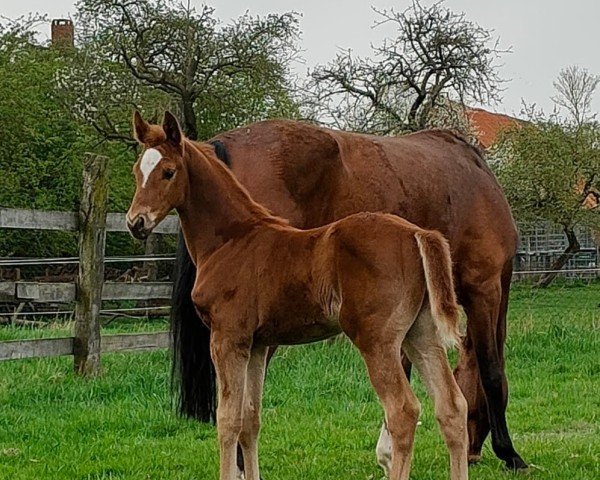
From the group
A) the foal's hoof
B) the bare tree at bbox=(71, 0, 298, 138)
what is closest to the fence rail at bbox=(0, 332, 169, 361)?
the foal's hoof

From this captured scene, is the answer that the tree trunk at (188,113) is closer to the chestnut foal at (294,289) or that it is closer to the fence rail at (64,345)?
the fence rail at (64,345)

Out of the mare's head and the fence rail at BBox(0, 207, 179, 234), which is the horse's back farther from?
the fence rail at BBox(0, 207, 179, 234)

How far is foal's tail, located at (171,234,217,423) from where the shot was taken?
14.5ft

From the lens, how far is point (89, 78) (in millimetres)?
17500

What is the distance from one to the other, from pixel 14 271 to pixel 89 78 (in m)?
4.50

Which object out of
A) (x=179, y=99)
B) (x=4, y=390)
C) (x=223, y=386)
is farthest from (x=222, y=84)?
(x=223, y=386)

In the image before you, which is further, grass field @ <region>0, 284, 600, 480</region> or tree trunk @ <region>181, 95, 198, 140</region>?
tree trunk @ <region>181, 95, 198, 140</region>

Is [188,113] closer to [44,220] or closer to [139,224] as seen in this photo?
[44,220]

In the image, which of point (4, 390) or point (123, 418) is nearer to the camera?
point (123, 418)

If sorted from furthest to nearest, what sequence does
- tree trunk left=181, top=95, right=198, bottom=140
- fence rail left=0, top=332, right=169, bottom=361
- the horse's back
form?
tree trunk left=181, top=95, right=198, bottom=140 → fence rail left=0, top=332, right=169, bottom=361 → the horse's back

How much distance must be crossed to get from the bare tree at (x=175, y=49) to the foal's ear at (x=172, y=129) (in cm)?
1310

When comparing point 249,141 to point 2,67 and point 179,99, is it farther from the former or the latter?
point 2,67

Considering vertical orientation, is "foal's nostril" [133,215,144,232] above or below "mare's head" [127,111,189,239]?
below

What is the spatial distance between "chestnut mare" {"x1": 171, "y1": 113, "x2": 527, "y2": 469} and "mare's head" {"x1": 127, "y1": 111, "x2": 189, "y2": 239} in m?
0.58
